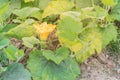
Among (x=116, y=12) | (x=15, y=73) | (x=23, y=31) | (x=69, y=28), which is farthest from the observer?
(x=116, y=12)

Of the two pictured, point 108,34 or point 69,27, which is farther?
point 108,34

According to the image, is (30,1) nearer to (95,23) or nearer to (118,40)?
(95,23)

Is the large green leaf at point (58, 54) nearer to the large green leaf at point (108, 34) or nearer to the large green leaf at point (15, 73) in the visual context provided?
the large green leaf at point (15, 73)

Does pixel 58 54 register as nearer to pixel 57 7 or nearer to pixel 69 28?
pixel 69 28

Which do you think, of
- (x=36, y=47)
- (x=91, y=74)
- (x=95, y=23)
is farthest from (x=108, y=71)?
(x=36, y=47)

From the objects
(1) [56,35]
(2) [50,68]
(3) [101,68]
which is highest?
(1) [56,35]

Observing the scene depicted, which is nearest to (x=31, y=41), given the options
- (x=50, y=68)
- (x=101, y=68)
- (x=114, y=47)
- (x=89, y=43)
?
(x=50, y=68)

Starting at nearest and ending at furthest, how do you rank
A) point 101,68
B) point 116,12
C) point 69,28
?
1. point 69,28
2. point 101,68
3. point 116,12

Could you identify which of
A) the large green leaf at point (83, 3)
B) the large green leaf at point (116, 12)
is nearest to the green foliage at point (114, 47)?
the large green leaf at point (116, 12)
